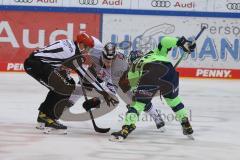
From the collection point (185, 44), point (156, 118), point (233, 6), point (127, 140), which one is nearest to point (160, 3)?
point (233, 6)

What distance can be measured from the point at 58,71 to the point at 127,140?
112cm

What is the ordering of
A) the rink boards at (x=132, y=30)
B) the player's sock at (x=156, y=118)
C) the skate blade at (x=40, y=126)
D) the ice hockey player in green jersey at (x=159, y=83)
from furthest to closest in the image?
the rink boards at (x=132, y=30), the player's sock at (x=156, y=118), the skate blade at (x=40, y=126), the ice hockey player in green jersey at (x=159, y=83)

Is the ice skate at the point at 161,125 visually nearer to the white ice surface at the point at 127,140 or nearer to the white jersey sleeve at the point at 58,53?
the white ice surface at the point at 127,140

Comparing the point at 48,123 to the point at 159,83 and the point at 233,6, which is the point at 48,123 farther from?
the point at 233,6

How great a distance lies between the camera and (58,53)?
6609 millimetres

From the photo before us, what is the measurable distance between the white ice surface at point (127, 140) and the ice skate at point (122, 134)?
0.09m

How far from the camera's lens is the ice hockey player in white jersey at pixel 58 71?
21.6 ft

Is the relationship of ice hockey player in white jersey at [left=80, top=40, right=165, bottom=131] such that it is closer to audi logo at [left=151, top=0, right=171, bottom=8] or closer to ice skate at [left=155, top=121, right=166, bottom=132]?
ice skate at [left=155, top=121, right=166, bottom=132]

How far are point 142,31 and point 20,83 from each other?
12.1 feet

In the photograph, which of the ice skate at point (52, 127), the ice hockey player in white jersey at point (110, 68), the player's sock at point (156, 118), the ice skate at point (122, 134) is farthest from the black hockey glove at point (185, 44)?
the ice skate at point (52, 127)

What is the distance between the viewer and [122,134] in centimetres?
621

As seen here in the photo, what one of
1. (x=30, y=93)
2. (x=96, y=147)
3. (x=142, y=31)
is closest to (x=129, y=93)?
(x=96, y=147)

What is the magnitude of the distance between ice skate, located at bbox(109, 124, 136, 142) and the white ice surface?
0.29 feet

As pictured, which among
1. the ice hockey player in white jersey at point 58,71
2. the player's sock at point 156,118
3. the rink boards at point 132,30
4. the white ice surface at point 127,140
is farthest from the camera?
the rink boards at point 132,30
